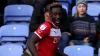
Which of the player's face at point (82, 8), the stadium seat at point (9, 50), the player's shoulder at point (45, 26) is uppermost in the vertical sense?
the player's shoulder at point (45, 26)

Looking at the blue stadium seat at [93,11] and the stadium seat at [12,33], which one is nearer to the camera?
the stadium seat at [12,33]

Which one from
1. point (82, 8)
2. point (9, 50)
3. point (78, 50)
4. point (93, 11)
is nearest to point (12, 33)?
point (9, 50)

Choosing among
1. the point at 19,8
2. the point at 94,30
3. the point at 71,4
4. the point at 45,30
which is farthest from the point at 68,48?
the point at 71,4

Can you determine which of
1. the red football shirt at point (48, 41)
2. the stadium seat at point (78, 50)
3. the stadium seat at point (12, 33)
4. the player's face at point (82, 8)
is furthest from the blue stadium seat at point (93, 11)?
the red football shirt at point (48, 41)

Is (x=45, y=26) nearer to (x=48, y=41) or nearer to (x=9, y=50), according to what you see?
(x=48, y=41)

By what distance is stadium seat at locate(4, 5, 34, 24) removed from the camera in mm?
7051

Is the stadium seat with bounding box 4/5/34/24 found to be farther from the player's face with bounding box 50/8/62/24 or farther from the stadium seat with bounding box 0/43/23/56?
the player's face with bounding box 50/8/62/24

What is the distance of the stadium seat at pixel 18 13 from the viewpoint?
7.05m

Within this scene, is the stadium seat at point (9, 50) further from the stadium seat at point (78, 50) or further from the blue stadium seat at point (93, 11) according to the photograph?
the blue stadium seat at point (93, 11)

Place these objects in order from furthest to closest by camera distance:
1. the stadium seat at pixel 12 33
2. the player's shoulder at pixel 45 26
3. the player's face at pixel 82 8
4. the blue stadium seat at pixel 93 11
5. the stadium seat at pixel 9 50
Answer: the blue stadium seat at pixel 93 11 < the stadium seat at pixel 12 33 < the player's face at pixel 82 8 < the stadium seat at pixel 9 50 < the player's shoulder at pixel 45 26

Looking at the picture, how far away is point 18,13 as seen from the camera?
7.11 meters

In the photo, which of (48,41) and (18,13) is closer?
(48,41)

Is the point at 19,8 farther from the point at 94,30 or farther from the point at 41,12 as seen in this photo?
the point at 94,30

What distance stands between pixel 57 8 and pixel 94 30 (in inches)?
71.1
